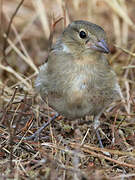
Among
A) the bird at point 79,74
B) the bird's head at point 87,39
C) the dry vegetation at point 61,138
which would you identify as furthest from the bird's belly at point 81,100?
the bird's head at point 87,39

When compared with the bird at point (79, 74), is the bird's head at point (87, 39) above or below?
above

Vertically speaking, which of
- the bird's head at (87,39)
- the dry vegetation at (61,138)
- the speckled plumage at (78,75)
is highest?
the bird's head at (87,39)

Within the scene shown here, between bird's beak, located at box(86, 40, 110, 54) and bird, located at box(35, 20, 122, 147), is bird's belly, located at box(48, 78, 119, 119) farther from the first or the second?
bird's beak, located at box(86, 40, 110, 54)

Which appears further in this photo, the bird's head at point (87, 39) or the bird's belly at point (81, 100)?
the bird's belly at point (81, 100)

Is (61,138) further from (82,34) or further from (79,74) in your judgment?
(82,34)

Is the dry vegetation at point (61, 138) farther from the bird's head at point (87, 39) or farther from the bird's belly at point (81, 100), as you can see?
the bird's head at point (87, 39)

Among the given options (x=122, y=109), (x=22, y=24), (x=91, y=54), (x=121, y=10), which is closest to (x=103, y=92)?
(x=91, y=54)

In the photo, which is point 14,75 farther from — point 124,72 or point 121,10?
point 121,10

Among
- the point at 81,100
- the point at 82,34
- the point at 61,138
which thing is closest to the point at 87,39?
the point at 82,34
